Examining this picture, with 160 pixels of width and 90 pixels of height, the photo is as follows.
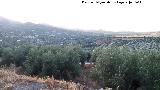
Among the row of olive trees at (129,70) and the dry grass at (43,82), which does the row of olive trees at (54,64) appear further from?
the dry grass at (43,82)

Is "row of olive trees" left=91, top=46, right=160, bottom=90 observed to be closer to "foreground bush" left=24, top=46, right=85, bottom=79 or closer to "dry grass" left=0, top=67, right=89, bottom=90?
"foreground bush" left=24, top=46, right=85, bottom=79

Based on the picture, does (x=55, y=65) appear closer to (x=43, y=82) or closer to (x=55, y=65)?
(x=55, y=65)

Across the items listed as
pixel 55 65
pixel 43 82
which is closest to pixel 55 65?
pixel 55 65

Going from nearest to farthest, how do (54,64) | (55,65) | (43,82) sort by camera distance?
(43,82) < (55,65) < (54,64)

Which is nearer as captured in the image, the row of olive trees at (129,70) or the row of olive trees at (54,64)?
the row of olive trees at (129,70)

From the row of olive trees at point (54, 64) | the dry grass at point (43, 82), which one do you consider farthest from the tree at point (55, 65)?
the dry grass at point (43, 82)

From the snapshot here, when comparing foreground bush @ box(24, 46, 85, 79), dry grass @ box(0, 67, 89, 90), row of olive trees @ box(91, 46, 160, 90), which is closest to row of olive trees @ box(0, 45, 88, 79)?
foreground bush @ box(24, 46, 85, 79)

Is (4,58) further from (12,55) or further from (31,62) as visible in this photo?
(31,62)

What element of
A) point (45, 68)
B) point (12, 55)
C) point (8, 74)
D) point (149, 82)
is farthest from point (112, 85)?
point (12, 55)
